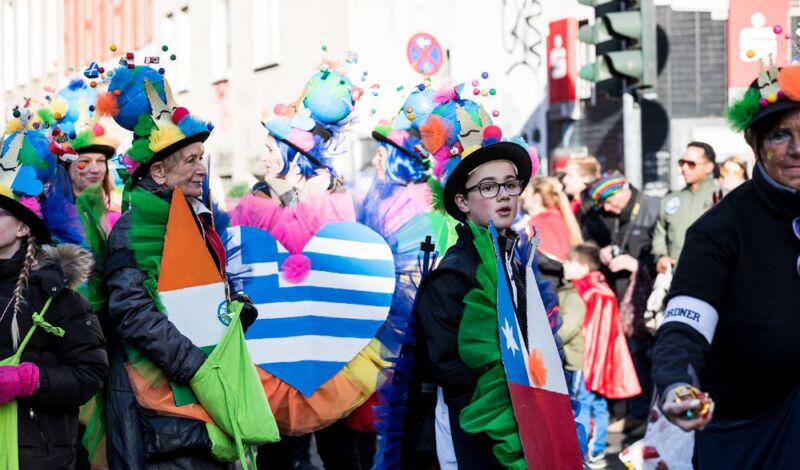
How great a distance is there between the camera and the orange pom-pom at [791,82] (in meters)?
4.10

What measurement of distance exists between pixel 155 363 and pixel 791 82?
271cm

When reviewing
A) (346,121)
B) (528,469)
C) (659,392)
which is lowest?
(528,469)

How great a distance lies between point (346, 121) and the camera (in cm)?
871

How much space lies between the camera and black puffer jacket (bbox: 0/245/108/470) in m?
5.12

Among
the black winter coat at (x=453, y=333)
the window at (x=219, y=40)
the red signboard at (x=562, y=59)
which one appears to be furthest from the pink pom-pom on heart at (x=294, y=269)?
the window at (x=219, y=40)

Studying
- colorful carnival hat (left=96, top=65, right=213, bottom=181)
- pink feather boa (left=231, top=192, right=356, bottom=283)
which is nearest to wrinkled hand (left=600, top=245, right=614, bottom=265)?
pink feather boa (left=231, top=192, right=356, bottom=283)

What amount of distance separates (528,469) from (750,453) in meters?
1.10

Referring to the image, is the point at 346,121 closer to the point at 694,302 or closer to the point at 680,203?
the point at 680,203

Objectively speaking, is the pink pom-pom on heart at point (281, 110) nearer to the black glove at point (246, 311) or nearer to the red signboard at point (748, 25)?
the black glove at point (246, 311)

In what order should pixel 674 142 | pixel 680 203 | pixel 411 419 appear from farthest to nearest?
1. pixel 674 142
2. pixel 680 203
3. pixel 411 419

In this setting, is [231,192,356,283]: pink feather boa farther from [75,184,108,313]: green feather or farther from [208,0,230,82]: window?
[208,0,230,82]: window

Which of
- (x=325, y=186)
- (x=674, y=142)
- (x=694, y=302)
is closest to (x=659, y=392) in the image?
(x=694, y=302)

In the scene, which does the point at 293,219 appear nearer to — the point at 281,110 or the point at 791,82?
the point at 281,110

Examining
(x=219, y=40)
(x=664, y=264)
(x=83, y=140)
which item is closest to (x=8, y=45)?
(x=219, y=40)
